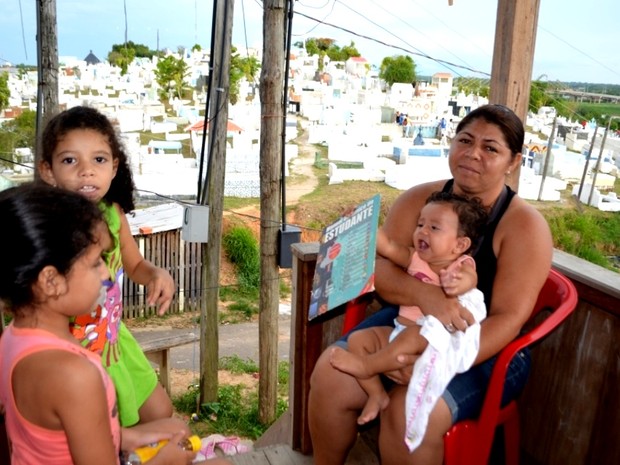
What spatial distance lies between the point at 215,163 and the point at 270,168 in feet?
2.60

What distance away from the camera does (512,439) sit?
187 centimetres

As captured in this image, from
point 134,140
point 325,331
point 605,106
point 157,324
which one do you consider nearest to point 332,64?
point 605,106

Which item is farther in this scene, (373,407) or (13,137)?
(13,137)

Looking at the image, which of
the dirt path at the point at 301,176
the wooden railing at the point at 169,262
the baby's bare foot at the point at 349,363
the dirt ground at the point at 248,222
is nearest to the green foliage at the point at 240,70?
the dirt ground at the point at 248,222

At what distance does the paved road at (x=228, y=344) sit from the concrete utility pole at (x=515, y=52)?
941 centimetres

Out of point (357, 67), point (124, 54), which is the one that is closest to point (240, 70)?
point (124, 54)

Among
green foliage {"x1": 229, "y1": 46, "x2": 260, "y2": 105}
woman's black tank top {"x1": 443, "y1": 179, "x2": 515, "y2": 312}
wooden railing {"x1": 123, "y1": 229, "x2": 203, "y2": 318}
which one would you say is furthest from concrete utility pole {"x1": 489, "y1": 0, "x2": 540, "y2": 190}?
green foliage {"x1": 229, "y1": 46, "x2": 260, "y2": 105}

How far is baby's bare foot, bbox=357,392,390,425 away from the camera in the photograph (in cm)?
168

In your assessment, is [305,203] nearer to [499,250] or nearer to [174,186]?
[174,186]

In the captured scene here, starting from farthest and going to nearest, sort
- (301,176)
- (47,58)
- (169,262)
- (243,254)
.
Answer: (301,176)
(243,254)
(169,262)
(47,58)

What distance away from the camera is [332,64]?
66.6 m

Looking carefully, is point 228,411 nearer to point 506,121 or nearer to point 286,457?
point 286,457

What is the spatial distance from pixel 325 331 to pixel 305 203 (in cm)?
1648

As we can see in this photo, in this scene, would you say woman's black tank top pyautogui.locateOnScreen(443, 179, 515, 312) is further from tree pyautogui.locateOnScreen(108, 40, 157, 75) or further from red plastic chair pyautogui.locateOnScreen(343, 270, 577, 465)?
tree pyautogui.locateOnScreen(108, 40, 157, 75)
